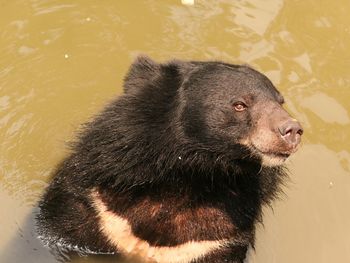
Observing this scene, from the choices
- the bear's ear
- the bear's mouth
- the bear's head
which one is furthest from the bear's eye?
the bear's ear

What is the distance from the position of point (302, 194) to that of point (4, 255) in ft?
8.18

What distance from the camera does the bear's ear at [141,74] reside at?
4.39 m

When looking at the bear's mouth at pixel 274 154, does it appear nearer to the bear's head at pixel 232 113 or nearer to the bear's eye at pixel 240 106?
the bear's head at pixel 232 113

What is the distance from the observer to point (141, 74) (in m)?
4.44

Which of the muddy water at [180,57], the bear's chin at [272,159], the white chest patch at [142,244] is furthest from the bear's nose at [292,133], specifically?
the muddy water at [180,57]

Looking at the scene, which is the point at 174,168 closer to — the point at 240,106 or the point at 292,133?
the point at 240,106

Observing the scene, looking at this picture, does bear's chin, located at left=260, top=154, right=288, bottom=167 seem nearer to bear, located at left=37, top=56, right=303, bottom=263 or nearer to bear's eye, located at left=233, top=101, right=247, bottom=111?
bear, located at left=37, top=56, right=303, bottom=263

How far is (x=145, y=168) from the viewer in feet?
13.9

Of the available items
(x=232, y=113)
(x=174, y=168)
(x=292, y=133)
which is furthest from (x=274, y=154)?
(x=174, y=168)

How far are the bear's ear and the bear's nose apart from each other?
3.38 feet

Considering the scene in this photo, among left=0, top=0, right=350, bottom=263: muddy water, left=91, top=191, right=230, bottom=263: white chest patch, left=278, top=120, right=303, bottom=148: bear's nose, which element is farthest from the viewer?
left=0, top=0, right=350, bottom=263: muddy water

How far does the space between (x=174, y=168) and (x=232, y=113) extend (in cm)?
52

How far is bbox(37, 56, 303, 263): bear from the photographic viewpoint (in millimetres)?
4035

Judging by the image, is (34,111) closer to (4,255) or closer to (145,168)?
(4,255)
